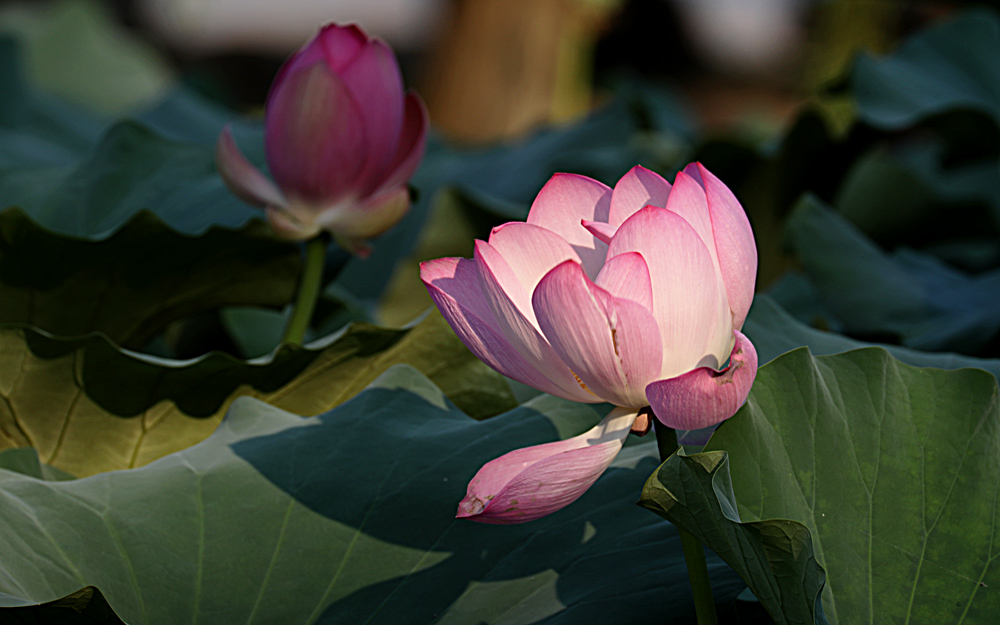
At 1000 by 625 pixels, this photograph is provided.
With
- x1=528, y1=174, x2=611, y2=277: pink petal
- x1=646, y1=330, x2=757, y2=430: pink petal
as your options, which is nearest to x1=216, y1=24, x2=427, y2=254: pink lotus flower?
x1=528, y1=174, x2=611, y2=277: pink petal

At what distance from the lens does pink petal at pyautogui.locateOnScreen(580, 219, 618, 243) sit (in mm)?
400

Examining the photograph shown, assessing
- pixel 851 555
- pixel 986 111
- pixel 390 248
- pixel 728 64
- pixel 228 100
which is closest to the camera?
pixel 851 555

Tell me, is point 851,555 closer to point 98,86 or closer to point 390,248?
point 390,248

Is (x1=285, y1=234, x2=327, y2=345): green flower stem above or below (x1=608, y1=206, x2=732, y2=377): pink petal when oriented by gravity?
below

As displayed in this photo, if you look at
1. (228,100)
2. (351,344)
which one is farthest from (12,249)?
(228,100)

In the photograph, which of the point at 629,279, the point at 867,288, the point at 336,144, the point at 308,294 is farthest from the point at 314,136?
the point at 867,288

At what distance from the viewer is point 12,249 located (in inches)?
28.9

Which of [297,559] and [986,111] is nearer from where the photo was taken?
[297,559]

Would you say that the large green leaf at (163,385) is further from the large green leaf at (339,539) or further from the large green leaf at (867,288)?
the large green leaf at (867,288)

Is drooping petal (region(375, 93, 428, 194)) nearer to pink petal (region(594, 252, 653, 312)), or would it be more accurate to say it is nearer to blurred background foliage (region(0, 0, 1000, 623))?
blurred background foliage (region(0, 0, 1000, 623))

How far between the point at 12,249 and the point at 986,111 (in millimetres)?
1369

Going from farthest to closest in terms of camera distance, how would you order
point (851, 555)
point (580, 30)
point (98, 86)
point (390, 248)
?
point (580, 30)
point (98, 86)
point (390, 248)
point (851, 555)

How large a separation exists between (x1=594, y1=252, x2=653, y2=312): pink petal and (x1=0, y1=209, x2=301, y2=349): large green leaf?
478 mm

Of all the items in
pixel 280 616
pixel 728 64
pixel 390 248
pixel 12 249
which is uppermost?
pixel 12 249
